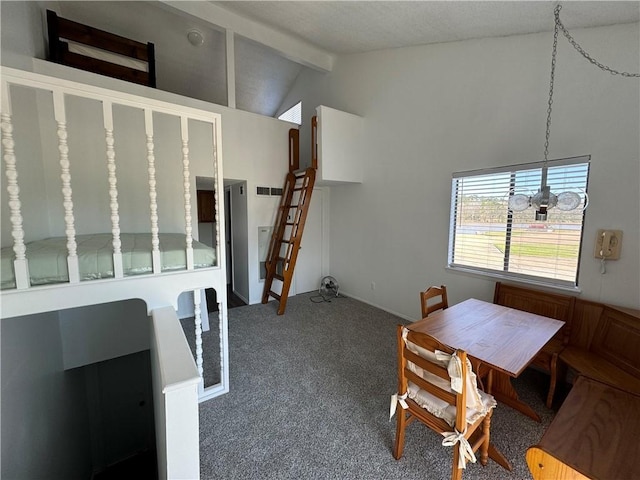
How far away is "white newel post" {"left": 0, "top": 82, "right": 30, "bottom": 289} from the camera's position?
128cm

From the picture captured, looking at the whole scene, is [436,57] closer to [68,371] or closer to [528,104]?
[528,104]

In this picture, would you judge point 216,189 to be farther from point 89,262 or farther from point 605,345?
point 605,345

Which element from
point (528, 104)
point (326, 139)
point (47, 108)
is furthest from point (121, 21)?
point (528, 104)

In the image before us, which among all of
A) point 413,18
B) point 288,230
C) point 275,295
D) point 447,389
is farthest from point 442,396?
point 288,230

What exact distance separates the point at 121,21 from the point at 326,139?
3.37 m

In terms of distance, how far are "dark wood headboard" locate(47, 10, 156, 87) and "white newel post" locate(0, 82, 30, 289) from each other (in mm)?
2517

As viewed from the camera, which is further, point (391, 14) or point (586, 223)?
point (391, 14)

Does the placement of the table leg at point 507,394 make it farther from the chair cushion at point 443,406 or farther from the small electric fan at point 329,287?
the small electric fan at point 329,287

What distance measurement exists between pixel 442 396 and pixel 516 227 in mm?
2200

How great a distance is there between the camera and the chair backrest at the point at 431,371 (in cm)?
125

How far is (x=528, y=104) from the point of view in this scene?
252 cm

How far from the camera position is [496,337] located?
1733mm

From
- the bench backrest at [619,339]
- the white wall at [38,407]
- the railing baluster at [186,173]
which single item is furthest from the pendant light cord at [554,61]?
the white wall at [38,407]

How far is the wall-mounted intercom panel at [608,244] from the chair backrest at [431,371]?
1.89 metres
